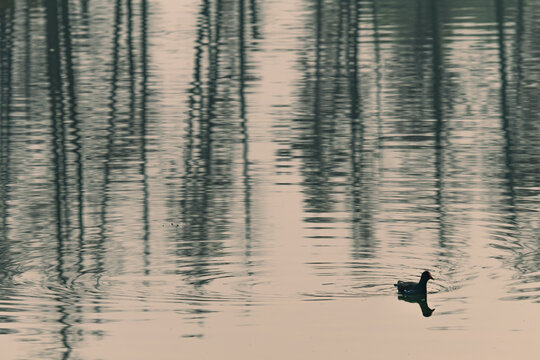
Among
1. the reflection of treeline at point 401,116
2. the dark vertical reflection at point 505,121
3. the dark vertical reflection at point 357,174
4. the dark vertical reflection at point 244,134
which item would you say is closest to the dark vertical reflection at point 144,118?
the dark vertical reflection at point 244,134

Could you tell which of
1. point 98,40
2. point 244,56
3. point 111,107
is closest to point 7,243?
Result: point 111,107

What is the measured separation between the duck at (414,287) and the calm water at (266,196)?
24cm

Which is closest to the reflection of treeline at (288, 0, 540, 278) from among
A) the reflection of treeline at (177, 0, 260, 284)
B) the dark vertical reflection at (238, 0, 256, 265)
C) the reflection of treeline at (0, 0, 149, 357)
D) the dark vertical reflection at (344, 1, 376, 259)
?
the dark vertical reflection at (344, 1, 376, 259)

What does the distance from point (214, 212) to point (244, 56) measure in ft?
79.8

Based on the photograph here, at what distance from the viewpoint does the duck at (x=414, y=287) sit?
74.2ft

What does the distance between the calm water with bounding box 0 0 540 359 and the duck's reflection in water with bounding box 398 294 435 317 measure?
0.45 ft

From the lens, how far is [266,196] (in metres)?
30.0

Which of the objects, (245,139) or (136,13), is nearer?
(245,139)

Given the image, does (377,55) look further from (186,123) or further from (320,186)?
(320,186)

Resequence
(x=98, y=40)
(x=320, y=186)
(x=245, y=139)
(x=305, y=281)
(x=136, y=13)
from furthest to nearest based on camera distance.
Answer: (x=136, y=13), (x=98, y=40), (x=245, y=139), (x=320, y=186), (x=305, y=281)

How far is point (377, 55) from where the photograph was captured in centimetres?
5309

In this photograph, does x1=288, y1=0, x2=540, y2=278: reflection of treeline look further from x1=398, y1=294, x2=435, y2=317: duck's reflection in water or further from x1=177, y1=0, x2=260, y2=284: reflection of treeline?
x1=398, y1=294, x2=435, y2=317: duck's reflection in water

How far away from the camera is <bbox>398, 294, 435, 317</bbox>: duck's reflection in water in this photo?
885 inches

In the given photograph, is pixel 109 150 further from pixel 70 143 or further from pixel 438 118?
pixel 438 118
